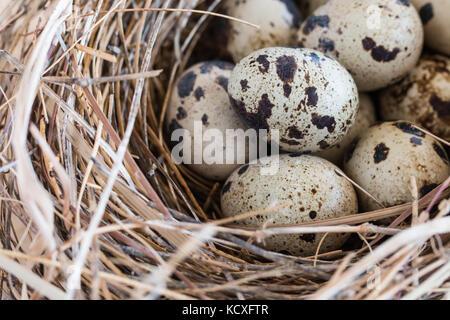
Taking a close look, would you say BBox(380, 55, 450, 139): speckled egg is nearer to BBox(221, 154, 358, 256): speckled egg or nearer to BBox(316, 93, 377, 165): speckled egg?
BBox(316, 93, 377, 165): speckled egg

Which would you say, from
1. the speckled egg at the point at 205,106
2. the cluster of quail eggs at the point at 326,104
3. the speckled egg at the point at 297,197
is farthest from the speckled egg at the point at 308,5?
the speckled egg at the point at 297,197

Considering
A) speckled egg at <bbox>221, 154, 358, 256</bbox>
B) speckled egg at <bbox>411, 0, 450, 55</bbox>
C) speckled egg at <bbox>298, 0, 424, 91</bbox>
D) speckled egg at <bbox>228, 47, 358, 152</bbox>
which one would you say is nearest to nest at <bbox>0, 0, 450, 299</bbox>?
speckled egg at <bbox>221, 154, 358, 256</bbox>

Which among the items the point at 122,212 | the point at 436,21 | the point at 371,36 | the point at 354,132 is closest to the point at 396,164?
the point at 354,132

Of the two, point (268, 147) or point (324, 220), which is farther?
point (268, 147)

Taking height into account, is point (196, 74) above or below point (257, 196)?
above

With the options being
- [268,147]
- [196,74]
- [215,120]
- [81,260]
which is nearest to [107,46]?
[196,74]

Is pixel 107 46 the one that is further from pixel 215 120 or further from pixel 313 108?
pixel 313 108
